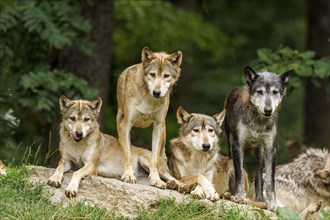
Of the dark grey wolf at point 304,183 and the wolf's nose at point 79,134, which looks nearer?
the wolf's nose at point 79,134

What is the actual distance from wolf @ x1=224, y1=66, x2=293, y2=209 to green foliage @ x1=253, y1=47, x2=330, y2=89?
120 inches

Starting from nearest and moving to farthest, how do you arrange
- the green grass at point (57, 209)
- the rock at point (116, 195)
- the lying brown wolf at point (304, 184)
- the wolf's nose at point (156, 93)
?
the green grass at point (57, 209) → the rock at point (116, 195) → the wolf's nose at point (156, 93) → the lying brown wolf at point (304, 184)

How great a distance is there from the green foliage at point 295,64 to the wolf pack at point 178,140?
9.24 ft

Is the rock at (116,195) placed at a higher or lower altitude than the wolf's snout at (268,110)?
lower

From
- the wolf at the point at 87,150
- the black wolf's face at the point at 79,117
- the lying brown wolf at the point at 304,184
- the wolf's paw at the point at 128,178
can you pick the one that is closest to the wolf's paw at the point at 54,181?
the wolf at the point at 87,150

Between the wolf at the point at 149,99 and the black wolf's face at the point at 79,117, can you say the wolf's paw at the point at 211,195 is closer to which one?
the wolf at the point at 149,99

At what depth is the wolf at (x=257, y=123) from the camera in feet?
38.4

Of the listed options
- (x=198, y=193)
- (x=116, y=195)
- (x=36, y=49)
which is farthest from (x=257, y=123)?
(x=36, y=49)

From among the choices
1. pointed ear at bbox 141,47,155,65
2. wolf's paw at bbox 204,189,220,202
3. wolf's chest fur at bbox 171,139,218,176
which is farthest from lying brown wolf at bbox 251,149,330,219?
pointed ear at bbox 141,47,155,65

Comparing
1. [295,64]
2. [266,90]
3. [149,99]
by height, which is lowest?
[149,99]

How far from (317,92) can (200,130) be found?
9175 millimetres

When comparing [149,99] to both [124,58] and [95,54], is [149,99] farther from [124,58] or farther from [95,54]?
[124,58]

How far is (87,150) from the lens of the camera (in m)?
11.8

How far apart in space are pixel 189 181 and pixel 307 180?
7.76ft
